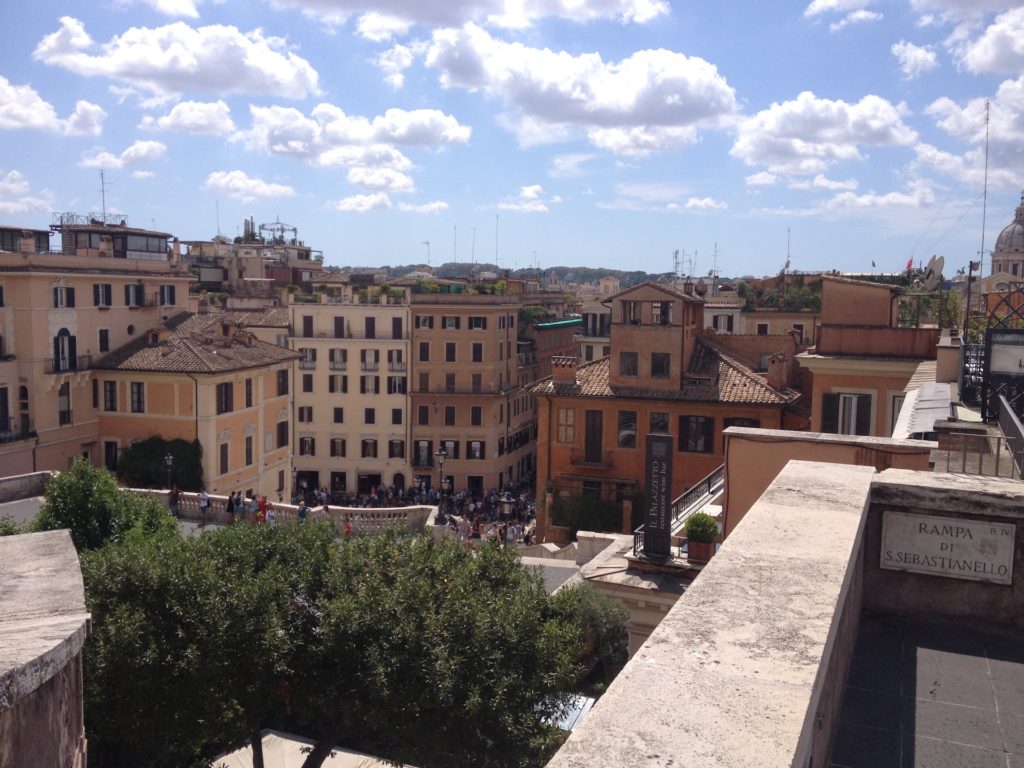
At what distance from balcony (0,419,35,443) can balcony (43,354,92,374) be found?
214 cm

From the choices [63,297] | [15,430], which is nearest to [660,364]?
[63,297]

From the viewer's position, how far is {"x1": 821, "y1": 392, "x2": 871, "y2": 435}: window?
2331cm

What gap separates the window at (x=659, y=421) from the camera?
38031mm

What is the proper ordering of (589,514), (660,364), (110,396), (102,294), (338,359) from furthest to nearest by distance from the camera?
1. (338,359)
2. (102,294)
3. (110,396)
4. (660,364)
5. (589,514)

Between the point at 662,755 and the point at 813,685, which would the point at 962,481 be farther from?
the point at 662,755

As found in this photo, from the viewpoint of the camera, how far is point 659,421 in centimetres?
3819

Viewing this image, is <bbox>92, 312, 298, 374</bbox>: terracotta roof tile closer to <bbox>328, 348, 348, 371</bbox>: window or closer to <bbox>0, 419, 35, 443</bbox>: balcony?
<bbox>0, 419, 35, 443</bbox>: balcony

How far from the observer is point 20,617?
7.02m

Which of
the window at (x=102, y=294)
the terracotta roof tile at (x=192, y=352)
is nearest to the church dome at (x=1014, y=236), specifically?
the terracotta roof tile at (x=192, y=352)

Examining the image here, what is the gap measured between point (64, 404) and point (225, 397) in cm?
610

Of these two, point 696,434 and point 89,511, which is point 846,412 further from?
point 89,511

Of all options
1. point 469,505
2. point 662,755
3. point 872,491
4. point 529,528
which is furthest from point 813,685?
point 469,505

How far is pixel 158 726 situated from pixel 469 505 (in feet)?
120

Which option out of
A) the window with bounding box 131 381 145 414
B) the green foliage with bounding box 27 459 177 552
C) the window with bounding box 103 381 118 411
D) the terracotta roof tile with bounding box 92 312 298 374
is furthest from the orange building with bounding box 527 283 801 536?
the green foliage with bounding box 27 459 177 552
